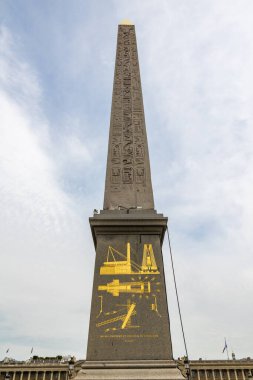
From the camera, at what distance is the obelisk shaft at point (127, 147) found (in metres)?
9.29

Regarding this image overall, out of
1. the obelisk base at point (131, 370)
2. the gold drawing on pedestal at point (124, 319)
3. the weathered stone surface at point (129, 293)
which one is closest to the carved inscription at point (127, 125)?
the weathered stone surface at point (129, 293)

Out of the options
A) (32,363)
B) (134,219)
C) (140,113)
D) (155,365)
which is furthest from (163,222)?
(32,363)

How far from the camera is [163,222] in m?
8.31

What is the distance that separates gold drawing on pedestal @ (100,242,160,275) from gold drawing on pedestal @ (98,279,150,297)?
21 cm

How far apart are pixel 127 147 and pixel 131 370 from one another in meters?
5.24

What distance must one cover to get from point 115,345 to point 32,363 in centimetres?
5791

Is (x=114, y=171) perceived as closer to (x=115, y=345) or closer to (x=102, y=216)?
(x=102, y=216)

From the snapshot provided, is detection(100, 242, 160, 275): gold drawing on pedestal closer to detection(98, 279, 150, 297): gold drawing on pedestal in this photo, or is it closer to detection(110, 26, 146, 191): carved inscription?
detection(98, 279, 150, 297): gold drawing on pedestal

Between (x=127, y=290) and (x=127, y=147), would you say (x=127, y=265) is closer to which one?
(x=127, y=290)

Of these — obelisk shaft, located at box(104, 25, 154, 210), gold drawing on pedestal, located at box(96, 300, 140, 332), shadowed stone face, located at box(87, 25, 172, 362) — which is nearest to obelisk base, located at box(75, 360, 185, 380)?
shadowed stone face, located at box(87, 25, 172, 362)

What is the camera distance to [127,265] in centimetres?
782

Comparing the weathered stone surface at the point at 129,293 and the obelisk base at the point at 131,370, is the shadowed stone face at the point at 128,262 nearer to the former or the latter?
the weathered stone surface at the point at 129,293

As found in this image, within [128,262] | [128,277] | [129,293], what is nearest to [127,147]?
[128,262]

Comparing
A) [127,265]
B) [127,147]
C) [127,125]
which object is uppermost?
[127,125]
